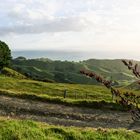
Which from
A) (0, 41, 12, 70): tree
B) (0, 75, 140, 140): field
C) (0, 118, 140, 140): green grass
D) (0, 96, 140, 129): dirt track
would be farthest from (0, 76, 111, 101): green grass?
(0, 41, 12, 70): tree

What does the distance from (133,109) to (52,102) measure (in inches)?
1419

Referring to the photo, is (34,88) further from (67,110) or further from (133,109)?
(133,109)

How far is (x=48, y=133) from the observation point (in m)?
25.1

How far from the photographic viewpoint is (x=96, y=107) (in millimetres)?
41562

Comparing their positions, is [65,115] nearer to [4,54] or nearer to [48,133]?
[48,133]

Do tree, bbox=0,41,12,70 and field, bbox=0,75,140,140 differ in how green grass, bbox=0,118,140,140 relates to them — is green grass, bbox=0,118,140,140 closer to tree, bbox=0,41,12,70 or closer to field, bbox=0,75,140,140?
field, bbox=0,75,140,140

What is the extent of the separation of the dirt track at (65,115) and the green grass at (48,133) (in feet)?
16.4

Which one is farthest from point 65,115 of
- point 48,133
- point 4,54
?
point 4,54

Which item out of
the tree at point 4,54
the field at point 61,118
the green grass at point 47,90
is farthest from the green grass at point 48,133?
the tree at point 4,54

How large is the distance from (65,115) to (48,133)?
1026 cm

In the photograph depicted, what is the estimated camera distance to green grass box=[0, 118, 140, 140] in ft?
77.5

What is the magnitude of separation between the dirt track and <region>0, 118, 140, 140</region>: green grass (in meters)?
5.01

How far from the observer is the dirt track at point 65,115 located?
107 ft

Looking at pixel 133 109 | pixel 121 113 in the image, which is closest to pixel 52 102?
pixel 121 113
